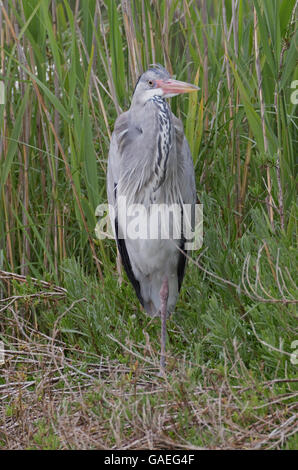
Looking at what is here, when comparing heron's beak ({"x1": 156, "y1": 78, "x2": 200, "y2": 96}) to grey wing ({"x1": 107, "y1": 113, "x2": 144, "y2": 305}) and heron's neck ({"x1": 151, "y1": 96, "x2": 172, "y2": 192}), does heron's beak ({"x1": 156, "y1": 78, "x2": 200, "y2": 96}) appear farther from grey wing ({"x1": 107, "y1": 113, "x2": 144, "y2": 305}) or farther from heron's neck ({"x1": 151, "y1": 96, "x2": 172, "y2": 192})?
grey wing ({"x1": 107, "y1": 113, "x2": 144, "y2": 305})

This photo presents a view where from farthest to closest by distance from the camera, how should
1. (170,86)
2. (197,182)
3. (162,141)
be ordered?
(197,182), (162,141), (170,86)

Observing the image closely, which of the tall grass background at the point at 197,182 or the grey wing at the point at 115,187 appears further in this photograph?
the grey wing at the point at 115,187

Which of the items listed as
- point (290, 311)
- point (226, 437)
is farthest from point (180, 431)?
point (290, 311)

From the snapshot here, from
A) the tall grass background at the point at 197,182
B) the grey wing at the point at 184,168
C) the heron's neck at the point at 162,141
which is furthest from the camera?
the grey wing at the point at 184,168

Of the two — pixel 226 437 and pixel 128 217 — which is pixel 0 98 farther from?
pixel 226 437

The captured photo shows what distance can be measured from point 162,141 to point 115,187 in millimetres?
302

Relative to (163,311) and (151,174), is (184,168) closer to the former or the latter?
(151,174)

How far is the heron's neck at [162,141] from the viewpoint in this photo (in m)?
2.95

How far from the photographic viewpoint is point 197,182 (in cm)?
349

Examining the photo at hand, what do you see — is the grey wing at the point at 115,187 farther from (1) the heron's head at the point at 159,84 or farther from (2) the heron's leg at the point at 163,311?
(1) the heron's head at the point at 159,84

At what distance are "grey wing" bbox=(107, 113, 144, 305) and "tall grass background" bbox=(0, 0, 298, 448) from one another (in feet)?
0.22

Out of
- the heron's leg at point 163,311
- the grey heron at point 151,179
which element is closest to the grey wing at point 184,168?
the grey heron at point 151,179

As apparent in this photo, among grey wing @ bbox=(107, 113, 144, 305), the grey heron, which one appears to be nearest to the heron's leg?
the grey heron

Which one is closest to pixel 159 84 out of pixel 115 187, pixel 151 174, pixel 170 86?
pixel 170 86
